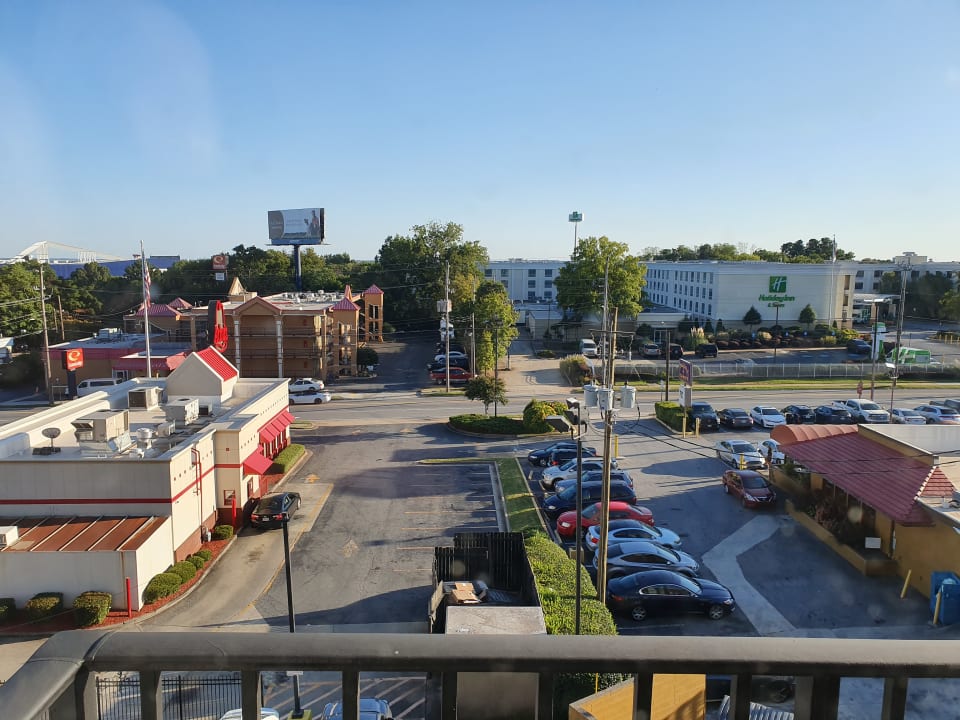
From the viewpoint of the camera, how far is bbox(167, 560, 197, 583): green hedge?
56.6 feet

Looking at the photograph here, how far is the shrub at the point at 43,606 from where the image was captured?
15.6 metres

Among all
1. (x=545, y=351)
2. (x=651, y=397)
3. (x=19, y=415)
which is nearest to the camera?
(x=19, y=415)

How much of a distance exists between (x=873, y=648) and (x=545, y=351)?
57.1 m

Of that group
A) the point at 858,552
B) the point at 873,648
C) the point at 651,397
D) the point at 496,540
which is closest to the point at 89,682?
the point at 873,648

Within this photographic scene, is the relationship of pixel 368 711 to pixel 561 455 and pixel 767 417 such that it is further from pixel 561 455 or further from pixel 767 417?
pixel 767 417

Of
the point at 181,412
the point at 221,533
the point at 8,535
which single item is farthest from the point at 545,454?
the point at 8,535

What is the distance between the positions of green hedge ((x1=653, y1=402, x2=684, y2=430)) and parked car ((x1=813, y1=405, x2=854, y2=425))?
265 inches

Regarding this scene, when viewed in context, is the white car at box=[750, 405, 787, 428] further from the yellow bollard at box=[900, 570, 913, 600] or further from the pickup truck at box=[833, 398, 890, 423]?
the yellow bollard at box=[900, 570, 913, 600]

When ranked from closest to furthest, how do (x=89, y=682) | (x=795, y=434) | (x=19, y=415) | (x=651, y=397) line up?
(x=89, y=682), (x=795, y=434), (x=19, y=415), (x=651, y=397)

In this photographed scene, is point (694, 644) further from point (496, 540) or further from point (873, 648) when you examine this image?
point (496, 540)

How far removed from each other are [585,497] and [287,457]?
11.8 m

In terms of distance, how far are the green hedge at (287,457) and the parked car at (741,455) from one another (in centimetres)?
1602

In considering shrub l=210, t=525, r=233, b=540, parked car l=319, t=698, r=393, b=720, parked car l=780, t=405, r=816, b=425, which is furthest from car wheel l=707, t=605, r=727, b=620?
parked car l=780, t=405, r=816, b=425

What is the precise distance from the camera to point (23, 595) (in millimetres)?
16031
